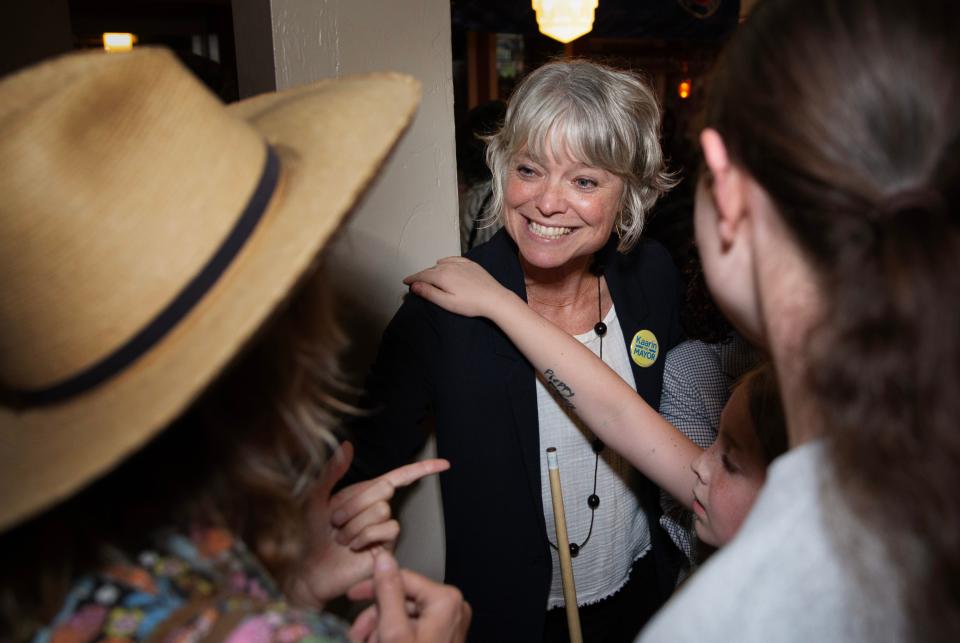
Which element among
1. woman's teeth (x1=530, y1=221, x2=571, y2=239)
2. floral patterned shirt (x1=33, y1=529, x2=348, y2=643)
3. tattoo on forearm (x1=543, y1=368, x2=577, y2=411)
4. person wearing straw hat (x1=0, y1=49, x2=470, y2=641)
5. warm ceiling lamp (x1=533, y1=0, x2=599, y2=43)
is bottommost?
tattoo on forearm (x1=543, y1=368, x2=577, y2=411)

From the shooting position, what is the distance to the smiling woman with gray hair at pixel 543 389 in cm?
152

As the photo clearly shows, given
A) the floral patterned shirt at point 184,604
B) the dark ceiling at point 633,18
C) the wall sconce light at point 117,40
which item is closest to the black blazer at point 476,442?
the floral patterned shirt at point 184,604

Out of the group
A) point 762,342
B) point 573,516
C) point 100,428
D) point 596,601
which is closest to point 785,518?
point 762,342

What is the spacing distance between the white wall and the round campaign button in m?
0.50

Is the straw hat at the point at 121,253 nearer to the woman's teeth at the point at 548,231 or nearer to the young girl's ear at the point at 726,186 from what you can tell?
the young girl's ear at the point at 726,186

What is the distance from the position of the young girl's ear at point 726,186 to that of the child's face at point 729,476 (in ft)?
1.86

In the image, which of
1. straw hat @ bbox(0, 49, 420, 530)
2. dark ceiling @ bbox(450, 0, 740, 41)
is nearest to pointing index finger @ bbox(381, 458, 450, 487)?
straw hat @ bbox(0, 49, 420, 530)

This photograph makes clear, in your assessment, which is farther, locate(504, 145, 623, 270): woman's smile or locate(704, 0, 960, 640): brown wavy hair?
locate(504, 145, 623, 270): woman's smile

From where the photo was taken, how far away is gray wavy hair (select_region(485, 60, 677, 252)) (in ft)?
5.06

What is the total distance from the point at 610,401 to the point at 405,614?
2.11 ft

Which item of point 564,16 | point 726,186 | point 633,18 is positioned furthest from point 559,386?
point 633,18

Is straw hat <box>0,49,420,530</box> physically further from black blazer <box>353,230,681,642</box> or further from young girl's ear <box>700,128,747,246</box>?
black blazer <box>353,230,681,642</box>

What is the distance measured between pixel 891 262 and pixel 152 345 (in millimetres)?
641

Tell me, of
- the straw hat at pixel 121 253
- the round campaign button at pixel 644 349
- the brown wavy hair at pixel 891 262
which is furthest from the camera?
the round campaign button at pixel 644 349
